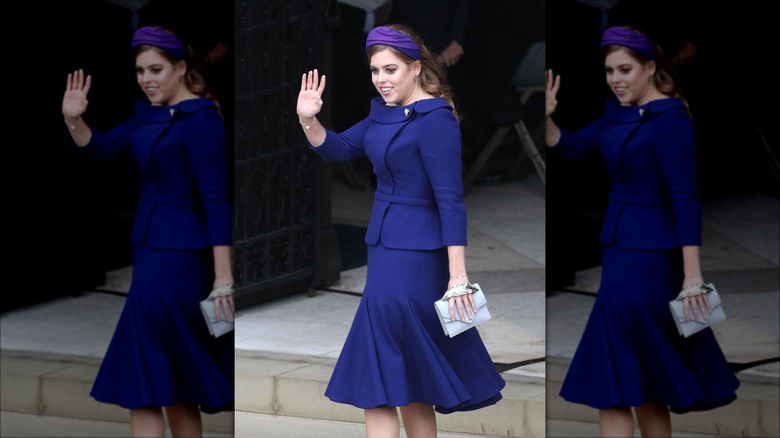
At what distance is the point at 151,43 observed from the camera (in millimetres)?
5281

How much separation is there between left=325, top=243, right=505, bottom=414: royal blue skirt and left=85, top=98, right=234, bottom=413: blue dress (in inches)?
37.3

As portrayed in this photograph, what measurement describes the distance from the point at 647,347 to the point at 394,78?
4.76 feet

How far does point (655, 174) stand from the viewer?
16.1 feet

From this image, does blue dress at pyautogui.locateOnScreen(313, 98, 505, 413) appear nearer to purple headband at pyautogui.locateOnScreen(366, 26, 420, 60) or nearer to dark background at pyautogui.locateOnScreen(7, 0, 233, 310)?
purple headband at pyautogui.locateOnScreen(366, 26, 420, 60)

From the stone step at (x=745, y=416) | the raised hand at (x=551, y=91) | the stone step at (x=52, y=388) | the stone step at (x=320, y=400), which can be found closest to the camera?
the stone step at (x=320, y=400)

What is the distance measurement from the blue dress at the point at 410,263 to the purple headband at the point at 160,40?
111cm

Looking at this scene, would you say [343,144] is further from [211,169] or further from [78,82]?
[78,82]

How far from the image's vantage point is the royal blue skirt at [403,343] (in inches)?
174

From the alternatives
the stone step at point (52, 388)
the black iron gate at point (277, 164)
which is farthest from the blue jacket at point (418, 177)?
the stone step at point (52, 388)

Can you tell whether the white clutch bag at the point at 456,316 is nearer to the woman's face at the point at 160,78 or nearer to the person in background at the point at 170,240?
the person in background at the point at 170,240

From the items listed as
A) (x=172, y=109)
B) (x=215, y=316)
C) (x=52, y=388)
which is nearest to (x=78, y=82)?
(x=172, y=109)

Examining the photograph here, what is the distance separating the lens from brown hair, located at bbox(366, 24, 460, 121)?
4.52 m

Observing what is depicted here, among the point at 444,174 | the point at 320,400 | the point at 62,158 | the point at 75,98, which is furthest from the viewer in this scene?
the point at 62,158

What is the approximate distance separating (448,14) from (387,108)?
49cm
